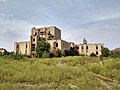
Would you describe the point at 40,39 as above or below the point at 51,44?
above

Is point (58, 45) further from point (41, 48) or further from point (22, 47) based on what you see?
point (22, 47)

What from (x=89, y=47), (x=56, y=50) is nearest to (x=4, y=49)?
(x=56, y=50)

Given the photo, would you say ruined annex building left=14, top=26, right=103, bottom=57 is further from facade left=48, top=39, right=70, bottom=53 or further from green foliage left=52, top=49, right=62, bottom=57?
green foliage left=52, top=49, right=62, bottom=57

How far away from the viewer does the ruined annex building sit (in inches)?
1756

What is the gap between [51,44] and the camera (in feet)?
147

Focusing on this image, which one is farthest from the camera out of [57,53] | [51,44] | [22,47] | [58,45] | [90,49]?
[90,49]

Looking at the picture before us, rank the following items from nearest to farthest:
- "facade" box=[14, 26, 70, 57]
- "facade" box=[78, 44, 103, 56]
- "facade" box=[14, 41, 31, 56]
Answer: "facade" box=[14, 26, 70, 57], "facade" box=[14, 41, 31, 56], "facade" box=[78, 44, 103, 56]

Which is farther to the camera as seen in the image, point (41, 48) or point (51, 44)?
point (51, 44)

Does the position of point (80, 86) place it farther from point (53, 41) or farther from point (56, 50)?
point (53, 41)

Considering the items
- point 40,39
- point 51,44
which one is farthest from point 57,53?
point 40,39

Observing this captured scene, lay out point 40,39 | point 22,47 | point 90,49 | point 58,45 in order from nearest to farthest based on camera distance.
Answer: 1. point 58,45
2. point 40,39
3. point 22,47
4. point 90,49

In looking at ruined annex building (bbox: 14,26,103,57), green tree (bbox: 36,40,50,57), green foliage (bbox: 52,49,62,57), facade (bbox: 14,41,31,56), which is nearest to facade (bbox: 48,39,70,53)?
ruined annex building (bbox: 14,26,103,57)

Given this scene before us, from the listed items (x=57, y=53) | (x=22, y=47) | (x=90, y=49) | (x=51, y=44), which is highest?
(x=51, y=44)

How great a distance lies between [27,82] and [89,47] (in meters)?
42.8
